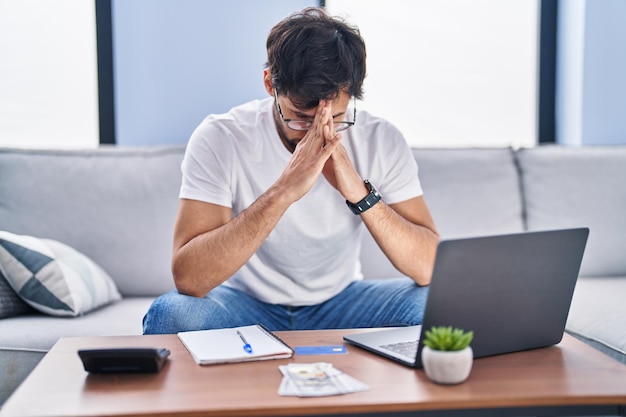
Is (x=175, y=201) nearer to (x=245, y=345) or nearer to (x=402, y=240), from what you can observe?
(x=402, y=240)

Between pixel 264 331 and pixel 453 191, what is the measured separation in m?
1.21

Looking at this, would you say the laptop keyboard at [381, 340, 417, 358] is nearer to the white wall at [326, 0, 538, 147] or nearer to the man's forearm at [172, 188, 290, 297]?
the man's forearm at [172, 188, 290, 297]

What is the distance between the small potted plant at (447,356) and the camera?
3.52ft

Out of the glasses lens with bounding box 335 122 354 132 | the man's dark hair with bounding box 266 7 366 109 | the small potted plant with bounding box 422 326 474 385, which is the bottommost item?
the small potted plant with bounding box 422 326 474 385

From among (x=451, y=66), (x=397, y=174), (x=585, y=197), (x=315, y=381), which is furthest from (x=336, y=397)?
(x=451, y=66)

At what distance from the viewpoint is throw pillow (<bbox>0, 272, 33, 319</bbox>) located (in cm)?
193

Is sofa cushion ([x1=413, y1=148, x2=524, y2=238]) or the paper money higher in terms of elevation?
sofa cushion ([x1=413, y1=148, x2=524, y2=238])

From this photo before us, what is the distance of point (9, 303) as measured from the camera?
1.94 metres

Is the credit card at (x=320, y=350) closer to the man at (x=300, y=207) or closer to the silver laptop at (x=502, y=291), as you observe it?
the silver laptop at (x=502, y=291)

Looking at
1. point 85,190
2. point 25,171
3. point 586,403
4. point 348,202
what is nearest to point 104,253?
point 85,190

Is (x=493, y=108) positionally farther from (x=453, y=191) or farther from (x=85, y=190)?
(x=85, y=190)

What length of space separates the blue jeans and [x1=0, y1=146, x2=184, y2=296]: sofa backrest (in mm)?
535

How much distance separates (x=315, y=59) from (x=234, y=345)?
746mm

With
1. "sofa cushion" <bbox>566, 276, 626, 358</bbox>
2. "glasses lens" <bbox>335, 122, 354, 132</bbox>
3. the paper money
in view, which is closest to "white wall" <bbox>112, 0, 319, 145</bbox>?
"glasses lens" <bbox>335, 122, 354, 132</bbox>
